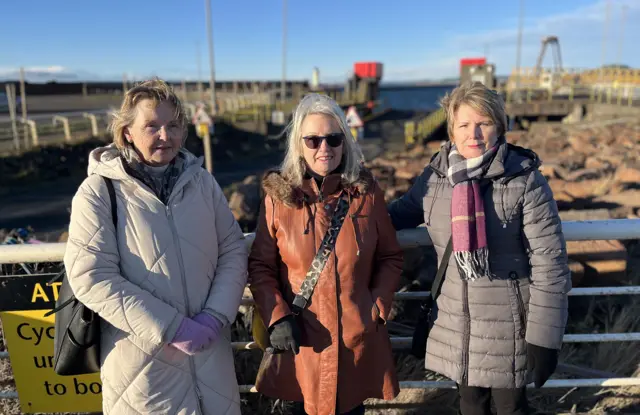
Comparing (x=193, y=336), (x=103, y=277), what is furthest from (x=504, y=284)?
(x=103, y=277)

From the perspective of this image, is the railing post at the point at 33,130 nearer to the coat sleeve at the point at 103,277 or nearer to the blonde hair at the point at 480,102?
the coat sleeve at the point at 103,277

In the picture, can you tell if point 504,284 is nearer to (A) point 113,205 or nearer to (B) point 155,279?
(B) point 155,279

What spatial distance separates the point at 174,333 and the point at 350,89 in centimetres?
4309

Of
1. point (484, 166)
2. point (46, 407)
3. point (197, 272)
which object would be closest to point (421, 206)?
point (484, 166)

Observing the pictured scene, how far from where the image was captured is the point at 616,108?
26859 millimetres

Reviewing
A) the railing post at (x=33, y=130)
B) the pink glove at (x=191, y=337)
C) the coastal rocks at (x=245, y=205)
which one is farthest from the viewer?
the railing post at (x=33, y=130)

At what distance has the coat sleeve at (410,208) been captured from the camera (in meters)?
2.26

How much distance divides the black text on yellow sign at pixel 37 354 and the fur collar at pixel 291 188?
3.73ft

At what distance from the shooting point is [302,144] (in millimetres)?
2082

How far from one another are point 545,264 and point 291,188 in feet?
3.32

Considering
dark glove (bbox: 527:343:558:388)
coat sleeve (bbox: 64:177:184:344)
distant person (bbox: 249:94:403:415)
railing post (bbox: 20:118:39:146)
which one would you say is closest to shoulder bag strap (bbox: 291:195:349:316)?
distant person (bbox: 249:94:403:415)

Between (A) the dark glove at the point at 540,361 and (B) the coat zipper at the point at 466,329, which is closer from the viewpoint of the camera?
(A) the dark glove at the point at 540,361

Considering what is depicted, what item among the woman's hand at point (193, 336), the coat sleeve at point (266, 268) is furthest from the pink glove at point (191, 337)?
the coat sleeve at point (266, 268)

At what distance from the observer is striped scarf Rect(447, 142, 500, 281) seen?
1951 millimetres
